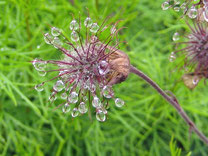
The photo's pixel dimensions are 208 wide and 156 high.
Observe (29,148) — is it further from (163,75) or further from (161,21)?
(161,21)

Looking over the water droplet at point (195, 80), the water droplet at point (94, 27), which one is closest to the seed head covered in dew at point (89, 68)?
the water droplet at point (94, 27)

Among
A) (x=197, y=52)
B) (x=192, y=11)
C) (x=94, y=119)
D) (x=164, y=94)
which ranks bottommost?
(x=94, y=119)


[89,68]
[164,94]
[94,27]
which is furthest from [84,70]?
[164,94]

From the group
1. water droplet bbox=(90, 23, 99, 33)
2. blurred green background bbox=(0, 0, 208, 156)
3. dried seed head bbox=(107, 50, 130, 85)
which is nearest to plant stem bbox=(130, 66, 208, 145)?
dried seed head bbox=(107, 50, 130, 85)

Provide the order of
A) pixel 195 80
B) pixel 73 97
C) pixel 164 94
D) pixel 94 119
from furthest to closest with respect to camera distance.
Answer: pixel 94 119 < pixel 195 80 < pixel 164 94 < pixel 73 97

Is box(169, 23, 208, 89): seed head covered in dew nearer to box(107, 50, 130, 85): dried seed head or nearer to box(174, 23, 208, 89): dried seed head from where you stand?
box(174, 23, 208, 89): dried seed head

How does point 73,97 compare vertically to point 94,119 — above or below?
above

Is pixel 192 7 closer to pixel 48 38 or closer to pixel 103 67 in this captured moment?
pixel 103 67
